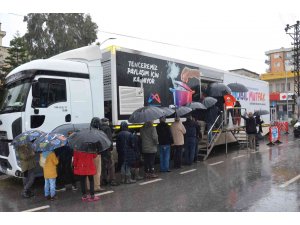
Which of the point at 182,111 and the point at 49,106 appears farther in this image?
the point at 182,111

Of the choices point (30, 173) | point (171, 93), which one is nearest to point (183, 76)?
point (171, 93)

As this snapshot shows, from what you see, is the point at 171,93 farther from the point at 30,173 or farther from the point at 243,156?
the point at 30,173

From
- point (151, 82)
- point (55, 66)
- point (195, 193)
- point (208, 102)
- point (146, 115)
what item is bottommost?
point (195, 193)

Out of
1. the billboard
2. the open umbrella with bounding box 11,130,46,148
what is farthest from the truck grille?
the billboard

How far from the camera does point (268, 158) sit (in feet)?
38.5

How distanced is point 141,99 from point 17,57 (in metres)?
17.3

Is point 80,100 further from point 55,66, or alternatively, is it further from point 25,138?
point 25,138

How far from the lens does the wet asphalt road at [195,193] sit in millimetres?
5957

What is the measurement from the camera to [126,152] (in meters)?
7.94

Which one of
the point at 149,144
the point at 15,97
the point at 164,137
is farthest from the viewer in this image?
the point at 164,137

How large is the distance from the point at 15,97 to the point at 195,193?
505 centimetres

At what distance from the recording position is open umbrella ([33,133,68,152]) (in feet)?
20.8

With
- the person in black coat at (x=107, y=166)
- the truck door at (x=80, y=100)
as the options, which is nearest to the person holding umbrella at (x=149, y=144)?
the person in black coat at (x=107, y=166)

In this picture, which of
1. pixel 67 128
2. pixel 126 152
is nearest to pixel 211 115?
pixel 126 152
